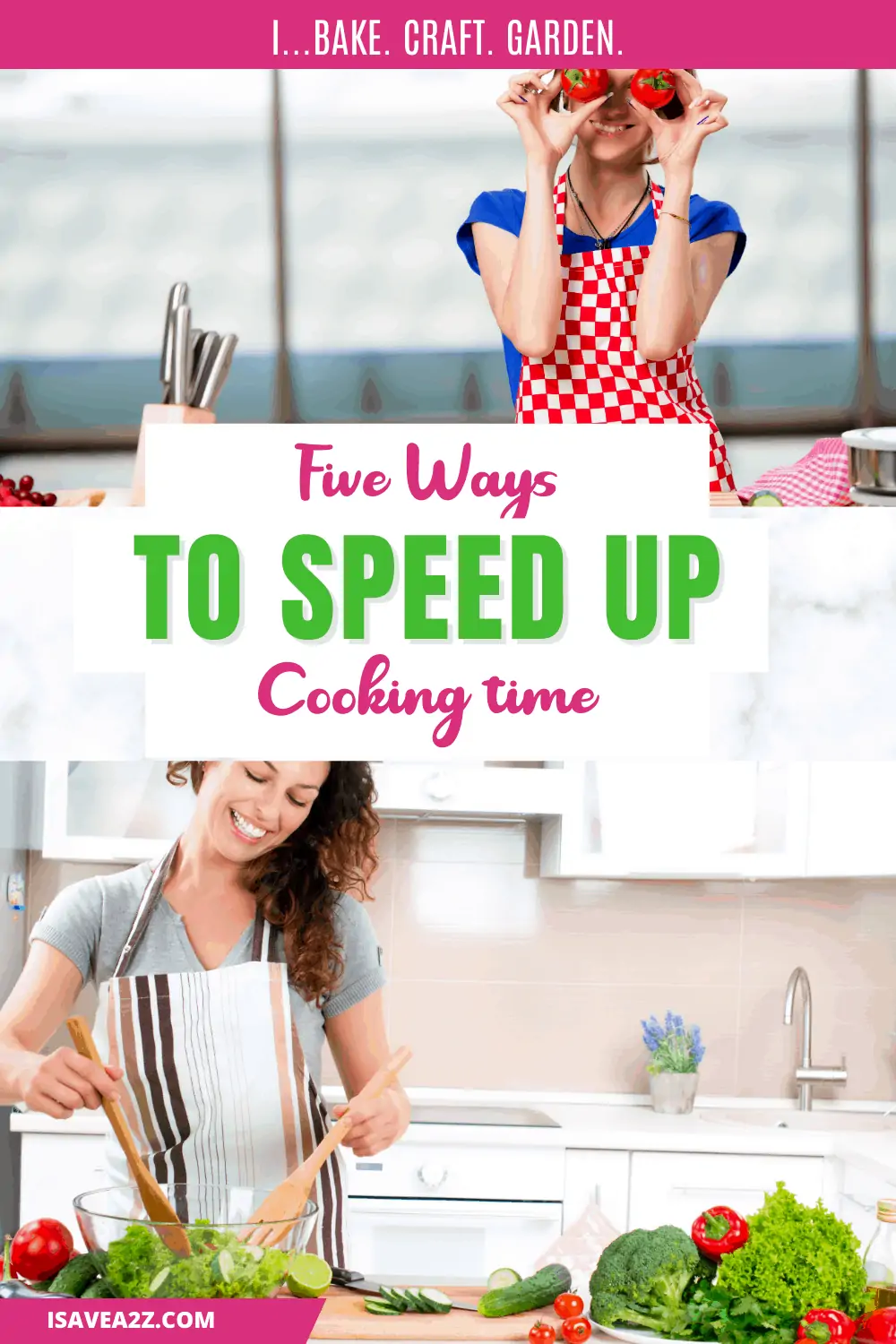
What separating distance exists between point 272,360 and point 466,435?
1.91 metres

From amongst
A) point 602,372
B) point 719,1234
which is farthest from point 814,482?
point 719,1234

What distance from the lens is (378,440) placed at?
111 cm

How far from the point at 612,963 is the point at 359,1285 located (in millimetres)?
1961

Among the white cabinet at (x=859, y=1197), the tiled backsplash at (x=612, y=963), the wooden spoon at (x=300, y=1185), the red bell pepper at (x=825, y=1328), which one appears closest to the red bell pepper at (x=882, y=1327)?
the red bell pepper at (x=825, y=1328)

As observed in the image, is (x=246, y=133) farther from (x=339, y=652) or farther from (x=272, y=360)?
(x=339, y=652)

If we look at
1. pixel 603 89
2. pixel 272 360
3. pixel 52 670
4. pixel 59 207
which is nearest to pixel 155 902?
pixel 52 670

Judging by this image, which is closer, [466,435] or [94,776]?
[466,435]

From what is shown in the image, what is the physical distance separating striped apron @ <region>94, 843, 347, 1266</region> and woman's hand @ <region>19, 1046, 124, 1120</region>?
0.08 m

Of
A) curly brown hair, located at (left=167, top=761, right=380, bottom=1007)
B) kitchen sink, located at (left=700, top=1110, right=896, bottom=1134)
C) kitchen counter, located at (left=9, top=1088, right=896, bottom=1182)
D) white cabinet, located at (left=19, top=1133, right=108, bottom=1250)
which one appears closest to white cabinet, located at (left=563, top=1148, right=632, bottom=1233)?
kitchen counter, located at (left=9, top=1088, right=896, bottom=1182)

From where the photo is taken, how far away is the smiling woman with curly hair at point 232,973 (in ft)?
4.50

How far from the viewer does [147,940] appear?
139 centimetres

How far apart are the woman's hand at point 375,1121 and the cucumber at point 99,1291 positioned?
31cm

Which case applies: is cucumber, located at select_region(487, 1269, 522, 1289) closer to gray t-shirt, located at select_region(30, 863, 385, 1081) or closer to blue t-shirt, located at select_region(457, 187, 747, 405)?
gray t-shirt, located at select_region(30, 863, 385, 1081)

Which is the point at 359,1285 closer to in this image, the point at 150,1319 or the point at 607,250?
the point at 150,1319
